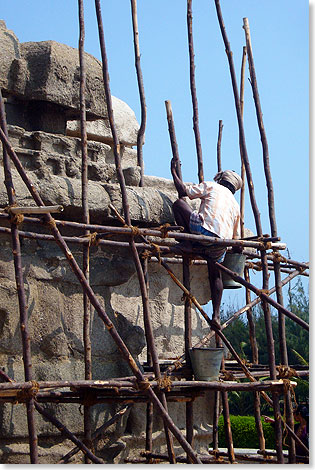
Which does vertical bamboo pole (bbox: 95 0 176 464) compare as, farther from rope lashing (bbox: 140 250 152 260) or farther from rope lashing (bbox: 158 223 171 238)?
rope lashing (bbox: 140 250 152 260)

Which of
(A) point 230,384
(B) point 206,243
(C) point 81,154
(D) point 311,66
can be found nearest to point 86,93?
(C) point 81,154

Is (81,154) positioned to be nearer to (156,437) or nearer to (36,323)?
(36,323)

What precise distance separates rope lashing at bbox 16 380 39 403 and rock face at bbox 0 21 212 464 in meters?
0.96

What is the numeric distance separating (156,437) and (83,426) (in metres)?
0.97

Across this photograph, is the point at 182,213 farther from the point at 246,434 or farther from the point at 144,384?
the point at 246,434

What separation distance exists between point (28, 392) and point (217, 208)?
2508 mm

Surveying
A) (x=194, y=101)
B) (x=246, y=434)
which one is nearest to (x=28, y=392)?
(x=194, y=101)

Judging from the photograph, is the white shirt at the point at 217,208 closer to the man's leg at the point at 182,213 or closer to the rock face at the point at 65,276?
the man's leg at the point at 182,213

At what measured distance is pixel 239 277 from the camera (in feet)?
20.7

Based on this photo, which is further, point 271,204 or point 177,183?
point 271,204

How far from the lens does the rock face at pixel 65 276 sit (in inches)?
234

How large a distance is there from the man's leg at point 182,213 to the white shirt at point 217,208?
116 mm

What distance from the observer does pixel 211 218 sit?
6500mm

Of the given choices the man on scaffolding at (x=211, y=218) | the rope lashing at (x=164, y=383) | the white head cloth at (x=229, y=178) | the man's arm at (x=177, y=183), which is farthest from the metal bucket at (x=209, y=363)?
the white head cloth at (x=229, y=178)
